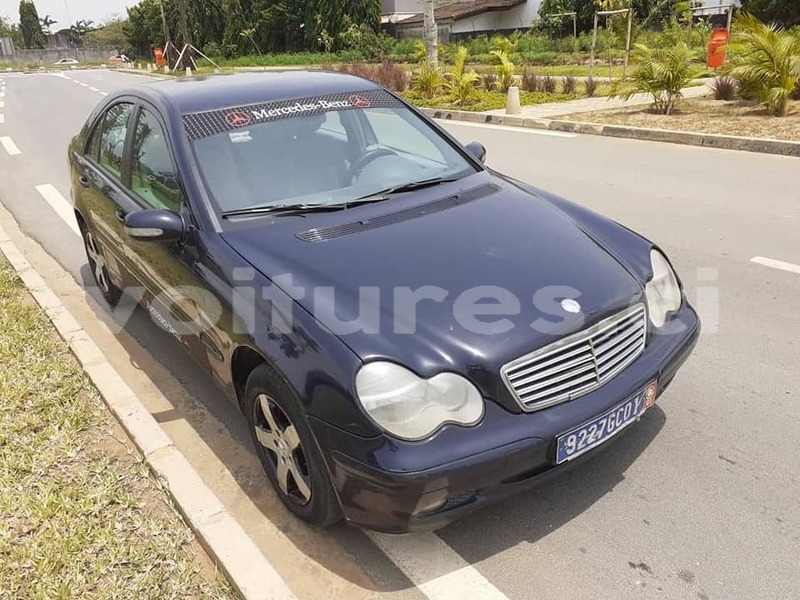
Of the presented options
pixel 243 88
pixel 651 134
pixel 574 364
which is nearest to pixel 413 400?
pixel 574 364

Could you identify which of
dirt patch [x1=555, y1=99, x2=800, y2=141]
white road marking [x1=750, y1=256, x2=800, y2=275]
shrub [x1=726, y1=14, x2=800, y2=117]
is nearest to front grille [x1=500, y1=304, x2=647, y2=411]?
white road marking [x1=750, y1=256, x2=800, y2=275]

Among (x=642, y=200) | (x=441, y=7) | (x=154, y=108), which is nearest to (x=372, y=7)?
(x=441, y=7)

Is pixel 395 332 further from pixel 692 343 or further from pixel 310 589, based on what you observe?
pixel 692 343

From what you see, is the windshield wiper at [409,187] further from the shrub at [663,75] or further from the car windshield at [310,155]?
the shrub at [663,75]

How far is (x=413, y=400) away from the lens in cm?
224

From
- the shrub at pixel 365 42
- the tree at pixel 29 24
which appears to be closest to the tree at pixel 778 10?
the shrub at pixel 365 42

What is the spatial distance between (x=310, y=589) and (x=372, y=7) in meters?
44.2

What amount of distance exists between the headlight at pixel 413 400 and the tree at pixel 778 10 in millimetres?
29481

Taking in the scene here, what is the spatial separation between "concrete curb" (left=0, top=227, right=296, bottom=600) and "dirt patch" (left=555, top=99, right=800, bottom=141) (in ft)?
30.5

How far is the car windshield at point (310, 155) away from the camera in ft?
10.5

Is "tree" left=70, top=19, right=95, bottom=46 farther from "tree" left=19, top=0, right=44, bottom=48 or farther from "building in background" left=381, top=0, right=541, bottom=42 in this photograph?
"building in background" left=381, top=0, right=541, bottom=42

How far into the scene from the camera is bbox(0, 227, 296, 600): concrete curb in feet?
7.95

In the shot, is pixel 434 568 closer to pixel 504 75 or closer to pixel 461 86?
pixel 461 86

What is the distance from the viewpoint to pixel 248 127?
3.40m
